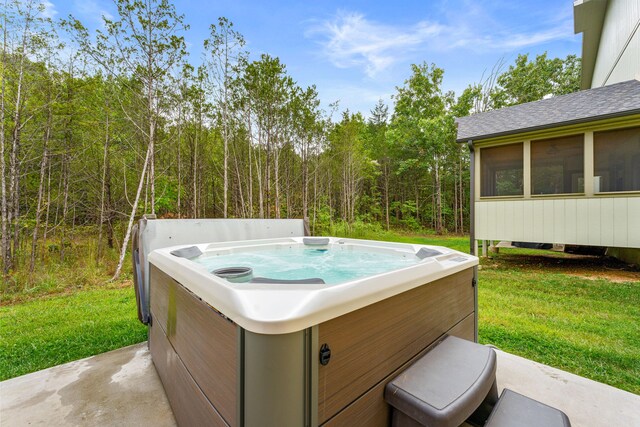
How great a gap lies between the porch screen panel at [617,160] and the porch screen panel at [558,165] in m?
0.22

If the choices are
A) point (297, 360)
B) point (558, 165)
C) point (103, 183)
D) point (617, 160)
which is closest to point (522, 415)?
point (297, 360)

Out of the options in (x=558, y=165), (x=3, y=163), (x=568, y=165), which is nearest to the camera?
(x=3, y=163)

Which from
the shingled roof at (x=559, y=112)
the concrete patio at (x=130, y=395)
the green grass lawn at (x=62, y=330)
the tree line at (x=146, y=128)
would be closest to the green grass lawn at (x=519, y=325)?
the green grass lawn at (x=62, y=330)

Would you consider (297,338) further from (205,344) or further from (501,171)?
(501,171)

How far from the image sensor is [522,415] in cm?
103

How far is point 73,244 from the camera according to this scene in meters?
6.12

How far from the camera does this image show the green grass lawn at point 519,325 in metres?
1.95

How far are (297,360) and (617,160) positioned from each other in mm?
6226

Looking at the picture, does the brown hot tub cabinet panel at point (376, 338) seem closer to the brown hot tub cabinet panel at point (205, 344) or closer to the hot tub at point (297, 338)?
the hot tub at point (297, 338)

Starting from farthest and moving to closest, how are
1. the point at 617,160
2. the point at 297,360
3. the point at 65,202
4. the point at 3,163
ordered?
1. the point at 65,202
2. the point at 617,160
3. the point at 3,163
4. the point at 297,360

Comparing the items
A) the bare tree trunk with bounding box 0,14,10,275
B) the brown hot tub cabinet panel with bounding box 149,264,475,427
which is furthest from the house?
the bare tree trunk with bounding box 0,14,10,275

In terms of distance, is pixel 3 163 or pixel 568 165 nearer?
pixel 3 163

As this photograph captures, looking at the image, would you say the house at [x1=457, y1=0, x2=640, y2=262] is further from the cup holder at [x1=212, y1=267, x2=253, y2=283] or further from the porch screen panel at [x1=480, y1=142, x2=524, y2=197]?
the cup holder at [x1=212, y1=267, x2=253, y2=283]

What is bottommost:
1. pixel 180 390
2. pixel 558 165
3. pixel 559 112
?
pixel 180 390
